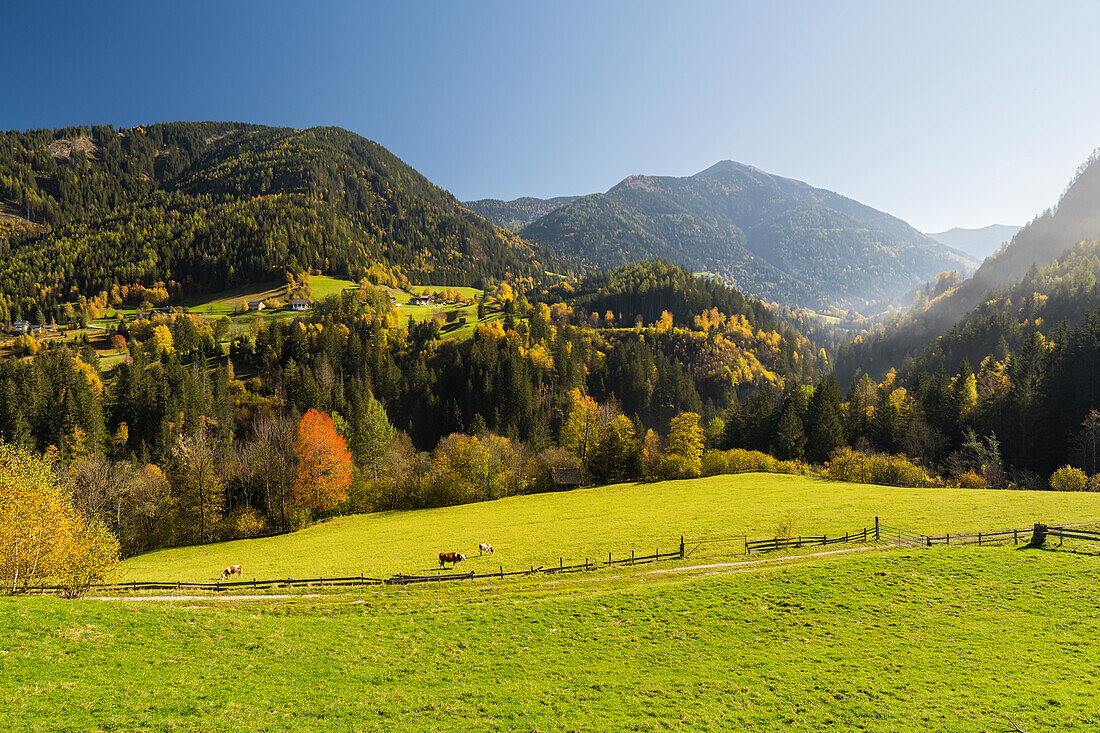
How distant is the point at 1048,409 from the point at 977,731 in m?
99.2

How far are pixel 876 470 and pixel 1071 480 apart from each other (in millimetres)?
20400

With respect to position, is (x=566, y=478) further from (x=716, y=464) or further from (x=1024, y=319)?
(x=1024, y=319)

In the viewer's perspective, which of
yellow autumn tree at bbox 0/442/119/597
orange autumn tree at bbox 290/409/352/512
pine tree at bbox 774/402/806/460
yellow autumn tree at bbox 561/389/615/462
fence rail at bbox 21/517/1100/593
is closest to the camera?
yellow autumn tree at bbox 0/442/119/597

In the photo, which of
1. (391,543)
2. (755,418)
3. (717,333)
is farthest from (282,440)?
(717,333)

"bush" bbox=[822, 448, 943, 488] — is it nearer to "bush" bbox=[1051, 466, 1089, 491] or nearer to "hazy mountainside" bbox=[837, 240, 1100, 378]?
"bush" bbox=[1051, 466, 1089, 491]

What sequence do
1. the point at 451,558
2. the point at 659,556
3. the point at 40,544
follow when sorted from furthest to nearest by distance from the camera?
the point at 451,558
the point at 659,556
the point at 40,544

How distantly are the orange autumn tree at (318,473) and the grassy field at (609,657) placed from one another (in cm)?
3929

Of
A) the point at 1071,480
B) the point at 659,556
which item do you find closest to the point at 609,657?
the point at 659,556

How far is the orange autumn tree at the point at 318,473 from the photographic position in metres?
64.2

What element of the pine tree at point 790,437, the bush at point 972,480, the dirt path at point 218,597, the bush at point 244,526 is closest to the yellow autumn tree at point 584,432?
the pine tree at point 790,437

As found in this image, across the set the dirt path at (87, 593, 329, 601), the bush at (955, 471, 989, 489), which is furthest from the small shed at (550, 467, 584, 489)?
the bush at (955, 471, 989, 489)

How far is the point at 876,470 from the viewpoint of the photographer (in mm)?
68875

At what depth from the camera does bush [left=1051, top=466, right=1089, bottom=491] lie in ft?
184

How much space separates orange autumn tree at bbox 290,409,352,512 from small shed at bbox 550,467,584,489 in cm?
3419
